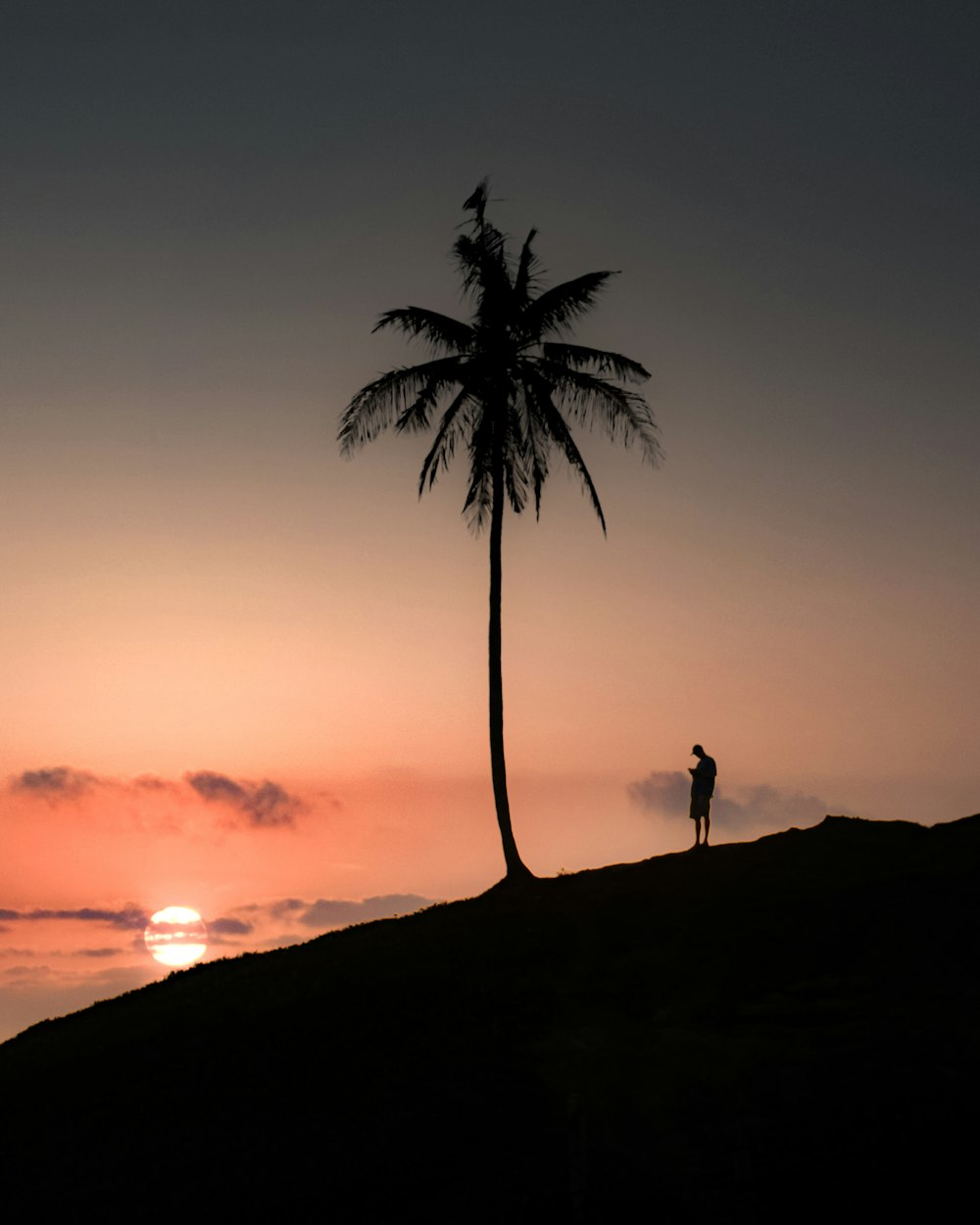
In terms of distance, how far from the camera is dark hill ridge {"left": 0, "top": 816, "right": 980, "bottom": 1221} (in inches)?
824

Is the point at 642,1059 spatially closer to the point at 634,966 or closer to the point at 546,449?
the point at 634,966

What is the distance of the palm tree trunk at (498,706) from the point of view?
36.8m

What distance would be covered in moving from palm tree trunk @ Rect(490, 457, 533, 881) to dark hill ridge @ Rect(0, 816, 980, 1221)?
1284 mm

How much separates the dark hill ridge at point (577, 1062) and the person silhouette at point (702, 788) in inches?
60.0

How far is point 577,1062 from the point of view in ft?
82.4

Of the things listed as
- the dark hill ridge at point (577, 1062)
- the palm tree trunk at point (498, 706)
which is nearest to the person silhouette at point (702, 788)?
the dark hill ridge at point (577, 1062)

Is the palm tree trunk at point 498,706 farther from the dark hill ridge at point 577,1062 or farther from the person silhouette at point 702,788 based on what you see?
the person silhouette at point 702,788

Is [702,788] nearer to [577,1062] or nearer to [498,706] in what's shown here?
[498,706]

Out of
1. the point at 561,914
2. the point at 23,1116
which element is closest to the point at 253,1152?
the point at 23,1116

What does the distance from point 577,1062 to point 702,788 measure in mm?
13226

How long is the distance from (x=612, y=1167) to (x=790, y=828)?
17.3m

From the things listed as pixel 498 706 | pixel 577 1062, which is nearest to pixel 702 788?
pixel 498 706

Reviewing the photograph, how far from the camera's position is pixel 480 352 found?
38500mm

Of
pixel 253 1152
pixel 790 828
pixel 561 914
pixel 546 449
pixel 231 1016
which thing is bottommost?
pixel 253 1152
